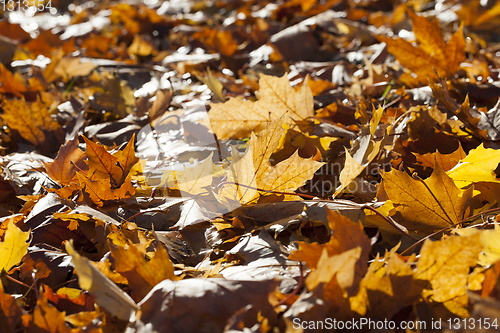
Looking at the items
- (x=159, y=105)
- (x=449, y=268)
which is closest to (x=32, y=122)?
(x=159, y=105)

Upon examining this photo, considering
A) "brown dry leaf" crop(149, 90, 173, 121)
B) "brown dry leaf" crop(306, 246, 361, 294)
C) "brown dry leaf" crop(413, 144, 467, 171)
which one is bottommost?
"brown dry leaf" crop(413, 144, 467, 171)

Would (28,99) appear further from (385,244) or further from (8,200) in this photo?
(385,244)

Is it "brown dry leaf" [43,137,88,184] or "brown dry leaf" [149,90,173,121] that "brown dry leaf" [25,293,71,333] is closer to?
"brown dry leaf" [43,137,88,184]

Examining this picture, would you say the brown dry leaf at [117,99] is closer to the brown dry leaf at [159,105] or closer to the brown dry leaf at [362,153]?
the brown dry leaf at [159,105]

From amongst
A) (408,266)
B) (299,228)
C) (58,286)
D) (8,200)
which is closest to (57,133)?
(8,200)

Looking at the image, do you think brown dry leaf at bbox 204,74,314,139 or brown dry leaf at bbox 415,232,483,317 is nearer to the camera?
brown dry leaf at bbox 415,232,483,317

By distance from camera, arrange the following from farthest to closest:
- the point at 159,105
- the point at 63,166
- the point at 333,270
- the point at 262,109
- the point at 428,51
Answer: the point at 159,105 < the point at 428,51 < the point at 262,109 < the point at 63,166 < the point at 333,270

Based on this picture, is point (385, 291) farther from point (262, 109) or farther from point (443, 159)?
point (262, 109)

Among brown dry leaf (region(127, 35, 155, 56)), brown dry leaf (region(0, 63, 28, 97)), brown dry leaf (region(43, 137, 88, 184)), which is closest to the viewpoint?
brown dry leaf (region(43, 137, 88, 184))

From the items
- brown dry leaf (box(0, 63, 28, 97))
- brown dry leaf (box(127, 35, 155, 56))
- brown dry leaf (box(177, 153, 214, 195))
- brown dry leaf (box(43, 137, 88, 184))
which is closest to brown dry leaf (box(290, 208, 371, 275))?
brown dry leaf (box(177, 153, 214, 195))
